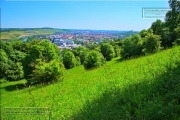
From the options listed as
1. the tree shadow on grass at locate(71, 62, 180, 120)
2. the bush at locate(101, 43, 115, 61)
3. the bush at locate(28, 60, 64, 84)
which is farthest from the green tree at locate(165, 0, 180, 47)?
the bush at locate(101, 43, 115, 61)

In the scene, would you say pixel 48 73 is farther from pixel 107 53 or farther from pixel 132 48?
pixel 107 53

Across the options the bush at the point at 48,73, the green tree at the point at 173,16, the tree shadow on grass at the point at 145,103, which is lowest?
the bush at the point at 48,73

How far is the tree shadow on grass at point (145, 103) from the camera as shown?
153 inches

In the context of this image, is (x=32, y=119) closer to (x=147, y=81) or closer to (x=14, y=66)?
(x=147, y=81)

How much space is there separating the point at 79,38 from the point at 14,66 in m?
102

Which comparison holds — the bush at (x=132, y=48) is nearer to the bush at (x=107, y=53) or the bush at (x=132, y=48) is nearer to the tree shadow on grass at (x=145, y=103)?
the bush at (x=107, y=53)

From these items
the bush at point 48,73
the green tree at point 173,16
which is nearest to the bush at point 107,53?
the green tree at point 173,16

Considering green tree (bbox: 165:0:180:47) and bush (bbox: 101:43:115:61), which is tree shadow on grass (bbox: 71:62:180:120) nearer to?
green tree (bbox: 165:0:180:47)

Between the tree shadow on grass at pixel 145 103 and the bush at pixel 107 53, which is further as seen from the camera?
the bush at pixel 107 53

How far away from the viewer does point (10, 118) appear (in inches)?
296

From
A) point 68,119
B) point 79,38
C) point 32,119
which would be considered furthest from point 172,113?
point 79,38

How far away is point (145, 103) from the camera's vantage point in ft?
14.2

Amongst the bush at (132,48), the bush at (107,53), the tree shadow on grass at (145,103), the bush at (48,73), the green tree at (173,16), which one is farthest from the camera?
the bush at (107,53)

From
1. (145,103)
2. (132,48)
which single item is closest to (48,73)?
(145,103)
